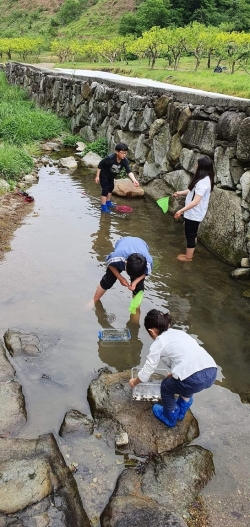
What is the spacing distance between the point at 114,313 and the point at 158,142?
499 centimetres

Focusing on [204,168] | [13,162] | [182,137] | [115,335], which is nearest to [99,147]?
[13,162]

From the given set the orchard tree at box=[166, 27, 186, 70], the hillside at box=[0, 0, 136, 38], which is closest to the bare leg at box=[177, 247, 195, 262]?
the orchard tree at box=[166, 27, 186, 70]

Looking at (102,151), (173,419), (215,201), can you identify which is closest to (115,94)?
(102,151)

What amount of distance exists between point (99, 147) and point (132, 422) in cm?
956

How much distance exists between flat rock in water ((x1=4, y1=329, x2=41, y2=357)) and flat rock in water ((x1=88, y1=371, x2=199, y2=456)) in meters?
0.74

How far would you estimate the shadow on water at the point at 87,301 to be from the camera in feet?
12.6

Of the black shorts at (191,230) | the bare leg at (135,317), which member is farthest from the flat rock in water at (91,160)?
the bare leg at (135,317)

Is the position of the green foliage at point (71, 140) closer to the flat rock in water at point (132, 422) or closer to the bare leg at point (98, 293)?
the bare leg at point (98, 293)

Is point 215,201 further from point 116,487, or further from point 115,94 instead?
point 115,94

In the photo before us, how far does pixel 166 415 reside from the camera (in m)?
3.31

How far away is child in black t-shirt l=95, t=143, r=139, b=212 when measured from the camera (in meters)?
7.31

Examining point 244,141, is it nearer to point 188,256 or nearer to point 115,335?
point 188,256

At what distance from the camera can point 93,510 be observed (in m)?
2.74

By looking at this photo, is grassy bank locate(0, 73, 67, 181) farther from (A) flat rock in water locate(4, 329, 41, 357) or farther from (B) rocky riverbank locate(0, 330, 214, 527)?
(B) rocky riverbank locate(0, 330, 214, 527)
